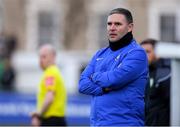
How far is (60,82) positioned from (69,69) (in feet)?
53.5

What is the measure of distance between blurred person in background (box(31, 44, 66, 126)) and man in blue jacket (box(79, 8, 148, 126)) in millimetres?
→ 3315

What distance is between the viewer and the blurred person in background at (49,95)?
10.6 meters

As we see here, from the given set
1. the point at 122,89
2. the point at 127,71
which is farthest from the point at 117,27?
the point at 122,89

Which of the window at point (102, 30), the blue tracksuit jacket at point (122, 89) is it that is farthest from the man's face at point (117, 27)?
the window at point (102, 30)

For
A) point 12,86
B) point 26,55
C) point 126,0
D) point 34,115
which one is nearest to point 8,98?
point 12,86

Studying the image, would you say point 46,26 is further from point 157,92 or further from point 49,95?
point 157,92

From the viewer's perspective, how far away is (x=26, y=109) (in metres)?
18.0

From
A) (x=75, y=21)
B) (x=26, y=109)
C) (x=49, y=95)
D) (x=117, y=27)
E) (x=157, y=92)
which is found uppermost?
(x=117, y=27)

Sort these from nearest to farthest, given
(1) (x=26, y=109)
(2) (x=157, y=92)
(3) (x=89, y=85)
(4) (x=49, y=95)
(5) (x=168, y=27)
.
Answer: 1. (3) (x=89, y=85)
2. (2) (x=157, y=92)
3. (4) (x=49, y=95)
4. (1) (x=26, y=109)
5. (5) (x=168, y=27)

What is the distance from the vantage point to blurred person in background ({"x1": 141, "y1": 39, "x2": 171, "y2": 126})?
9625 millimetres

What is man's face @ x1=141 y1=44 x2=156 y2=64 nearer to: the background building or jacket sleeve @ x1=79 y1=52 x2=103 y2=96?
jacket sleeve @ x1=79 y1=52 x2=103 y2=96

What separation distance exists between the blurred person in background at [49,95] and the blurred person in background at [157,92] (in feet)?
4.72

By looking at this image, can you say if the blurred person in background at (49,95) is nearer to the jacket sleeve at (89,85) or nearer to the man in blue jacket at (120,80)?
the jacket sleeve at (89,85)

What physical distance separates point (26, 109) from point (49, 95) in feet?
24.6
